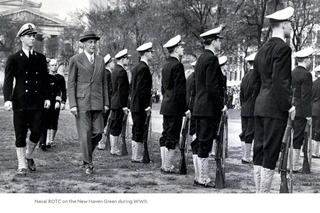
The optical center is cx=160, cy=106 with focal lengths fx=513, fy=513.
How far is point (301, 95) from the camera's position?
9.02m

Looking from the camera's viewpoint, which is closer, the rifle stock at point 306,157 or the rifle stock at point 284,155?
the rifle stock at point 284,155

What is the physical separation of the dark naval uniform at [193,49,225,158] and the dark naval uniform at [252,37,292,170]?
103cm

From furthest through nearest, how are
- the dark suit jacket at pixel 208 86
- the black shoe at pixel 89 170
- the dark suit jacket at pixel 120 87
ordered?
the dark suit jacket at pixel 120 87 < the black shoe at pixel 89 170 < the dark suit jacket at pixel 208 86

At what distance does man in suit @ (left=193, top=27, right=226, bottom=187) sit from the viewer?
714 cm

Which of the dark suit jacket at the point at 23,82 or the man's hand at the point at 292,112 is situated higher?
the dark suit jacket at the point at 23,82

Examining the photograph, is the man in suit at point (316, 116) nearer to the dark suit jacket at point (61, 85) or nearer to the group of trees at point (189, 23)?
the dark suit jacket at point (61, 85)

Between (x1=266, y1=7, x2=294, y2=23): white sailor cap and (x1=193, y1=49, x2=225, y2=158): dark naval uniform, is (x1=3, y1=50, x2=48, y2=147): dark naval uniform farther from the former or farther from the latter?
(x1=266, y1=7, x2=294, y2=23): white sailor cap

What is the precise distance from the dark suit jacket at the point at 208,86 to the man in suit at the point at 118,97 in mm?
3186

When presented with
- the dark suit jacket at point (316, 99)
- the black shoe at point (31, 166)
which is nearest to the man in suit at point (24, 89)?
the black shoe at point (31, 166)

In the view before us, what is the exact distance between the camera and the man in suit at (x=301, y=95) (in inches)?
350

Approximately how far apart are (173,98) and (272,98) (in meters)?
2.68

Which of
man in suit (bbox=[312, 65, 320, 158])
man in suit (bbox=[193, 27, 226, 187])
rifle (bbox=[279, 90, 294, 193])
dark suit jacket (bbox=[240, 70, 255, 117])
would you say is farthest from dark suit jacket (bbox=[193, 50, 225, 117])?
man in suit (bbox=[312, 65, 320, 158])

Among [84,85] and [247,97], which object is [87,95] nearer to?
[84,85]

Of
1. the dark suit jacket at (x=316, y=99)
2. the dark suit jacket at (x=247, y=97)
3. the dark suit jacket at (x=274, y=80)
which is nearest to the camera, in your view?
the dark suit jacket at (x=274, y=80)
